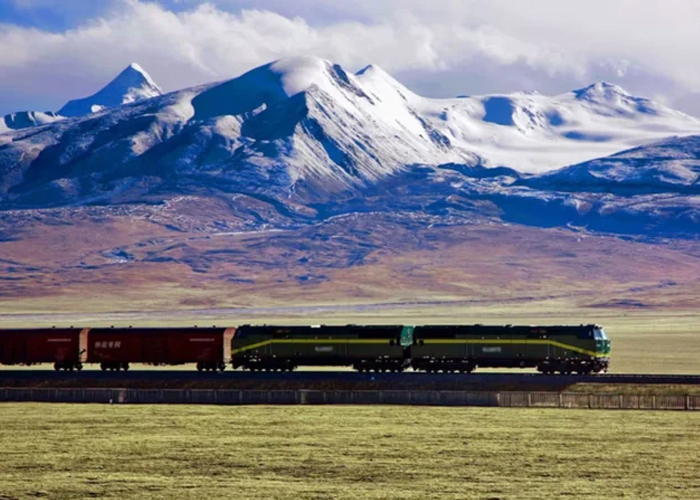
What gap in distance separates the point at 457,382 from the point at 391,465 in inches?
966

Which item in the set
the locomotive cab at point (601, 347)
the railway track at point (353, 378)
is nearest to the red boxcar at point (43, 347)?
the railway track at point (353, 378)

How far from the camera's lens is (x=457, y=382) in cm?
8031

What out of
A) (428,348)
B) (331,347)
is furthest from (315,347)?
(428,348)

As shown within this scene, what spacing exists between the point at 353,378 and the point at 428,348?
8.11 metres

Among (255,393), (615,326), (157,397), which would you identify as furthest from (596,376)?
(615,326)

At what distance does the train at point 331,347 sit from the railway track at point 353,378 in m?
3.72

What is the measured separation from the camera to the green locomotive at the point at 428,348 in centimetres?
8738

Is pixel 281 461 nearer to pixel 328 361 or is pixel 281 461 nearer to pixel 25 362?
pixel 328 361

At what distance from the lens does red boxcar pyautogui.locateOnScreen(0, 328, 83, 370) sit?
94938mm

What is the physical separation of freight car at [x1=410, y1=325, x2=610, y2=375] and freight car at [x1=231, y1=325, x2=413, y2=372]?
1.81 meters

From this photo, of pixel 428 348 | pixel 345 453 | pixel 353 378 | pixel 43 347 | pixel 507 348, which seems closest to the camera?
pixel 345 453

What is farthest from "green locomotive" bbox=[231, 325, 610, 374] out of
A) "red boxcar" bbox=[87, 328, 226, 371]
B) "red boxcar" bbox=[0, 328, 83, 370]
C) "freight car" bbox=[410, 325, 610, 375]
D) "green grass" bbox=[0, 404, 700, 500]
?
"green grass" bbox=[0, 404, 700, 500]

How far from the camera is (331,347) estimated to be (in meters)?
91.0

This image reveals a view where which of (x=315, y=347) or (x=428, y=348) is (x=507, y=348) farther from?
(x=315, y=347)
